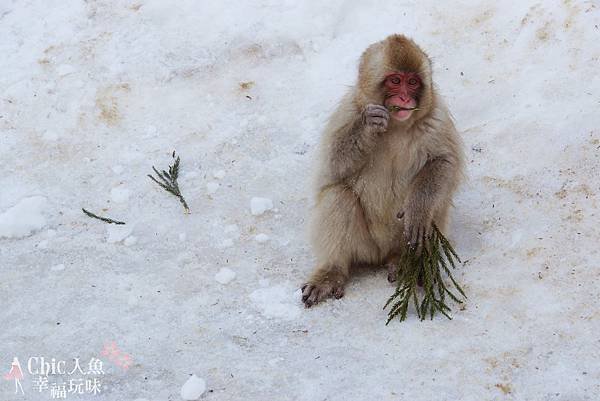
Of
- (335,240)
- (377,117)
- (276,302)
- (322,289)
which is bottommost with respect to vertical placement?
(276,302)

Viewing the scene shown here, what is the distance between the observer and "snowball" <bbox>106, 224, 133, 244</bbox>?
5.49 m

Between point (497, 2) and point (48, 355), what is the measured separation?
450 centimetres

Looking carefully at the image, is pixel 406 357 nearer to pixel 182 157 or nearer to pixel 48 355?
pixel 48 355

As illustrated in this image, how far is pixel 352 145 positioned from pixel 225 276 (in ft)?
3.94

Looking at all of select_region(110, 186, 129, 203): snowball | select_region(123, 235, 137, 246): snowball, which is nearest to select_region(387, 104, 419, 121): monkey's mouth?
select_region(123, 235, 137, 246): snowball

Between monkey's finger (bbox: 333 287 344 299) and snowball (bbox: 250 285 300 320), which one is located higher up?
monkey's finger (bbox: 333 287 344 299)

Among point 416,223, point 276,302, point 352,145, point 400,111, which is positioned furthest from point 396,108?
point 276,302

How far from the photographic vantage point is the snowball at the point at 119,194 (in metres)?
5.87

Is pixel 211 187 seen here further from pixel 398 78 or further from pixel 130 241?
pixel 398 78

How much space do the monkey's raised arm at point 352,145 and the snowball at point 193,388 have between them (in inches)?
57.9

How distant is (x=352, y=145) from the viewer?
180 inches

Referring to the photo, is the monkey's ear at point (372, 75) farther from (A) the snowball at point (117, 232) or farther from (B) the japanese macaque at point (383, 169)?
(A) the snowball at point (117, 232)

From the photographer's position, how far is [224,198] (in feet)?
19.1

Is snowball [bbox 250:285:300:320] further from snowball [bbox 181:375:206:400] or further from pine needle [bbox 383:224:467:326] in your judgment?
snowball [bbox 181:375:206:400]
